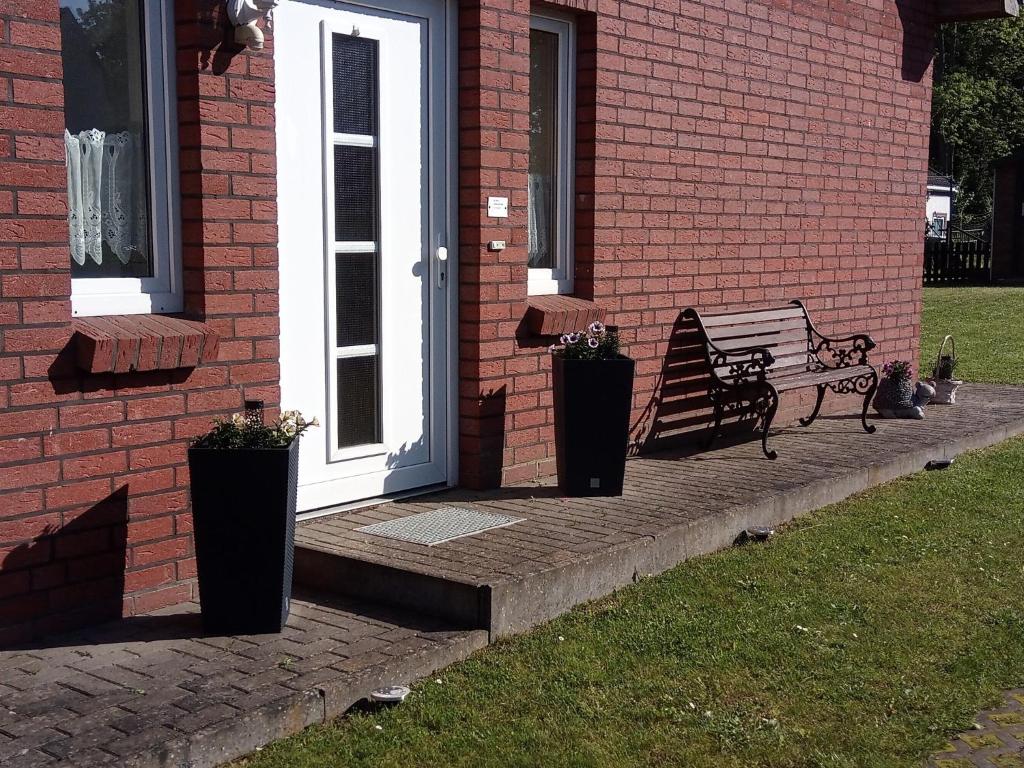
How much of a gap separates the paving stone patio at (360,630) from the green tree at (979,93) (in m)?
40.3

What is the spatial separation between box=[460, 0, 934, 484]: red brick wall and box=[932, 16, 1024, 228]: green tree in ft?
118

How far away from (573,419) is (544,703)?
2.32 metres

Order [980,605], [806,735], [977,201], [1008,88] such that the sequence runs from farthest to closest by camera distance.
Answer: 1. [977,201]
2. [1008,88]
3. [980,605]
4. [806,735]

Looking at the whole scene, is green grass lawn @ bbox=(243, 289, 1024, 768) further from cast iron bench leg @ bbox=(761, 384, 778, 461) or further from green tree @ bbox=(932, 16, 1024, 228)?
green tree @ bbox=(932, 16, 1024, 228)

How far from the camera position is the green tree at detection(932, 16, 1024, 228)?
4397 centimetres

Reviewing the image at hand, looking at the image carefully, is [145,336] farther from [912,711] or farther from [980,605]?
[980,605]

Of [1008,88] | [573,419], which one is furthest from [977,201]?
[573,419]

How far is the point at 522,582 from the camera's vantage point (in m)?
5.00

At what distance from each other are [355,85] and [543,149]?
1.62 meters

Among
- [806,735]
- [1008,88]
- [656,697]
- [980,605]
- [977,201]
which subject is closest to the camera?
[806,735]

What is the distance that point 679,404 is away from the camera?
8.25 metres

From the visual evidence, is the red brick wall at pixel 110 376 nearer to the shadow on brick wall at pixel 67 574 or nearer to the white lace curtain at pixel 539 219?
the shadow on brick wall at pixel 67 574

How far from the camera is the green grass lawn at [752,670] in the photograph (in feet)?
13.2

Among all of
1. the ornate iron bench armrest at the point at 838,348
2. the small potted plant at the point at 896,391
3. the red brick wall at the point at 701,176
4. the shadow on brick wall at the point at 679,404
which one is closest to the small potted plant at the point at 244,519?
the red brick wall at the point at 701,176
